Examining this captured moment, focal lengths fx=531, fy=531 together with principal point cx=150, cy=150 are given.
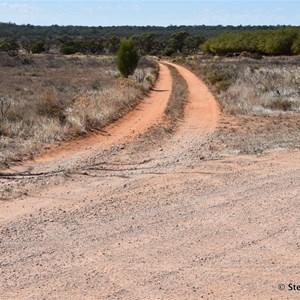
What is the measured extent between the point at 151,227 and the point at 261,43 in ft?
258

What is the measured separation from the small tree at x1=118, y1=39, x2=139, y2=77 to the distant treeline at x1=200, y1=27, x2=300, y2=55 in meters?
48.6

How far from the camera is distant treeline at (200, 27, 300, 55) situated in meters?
76.4

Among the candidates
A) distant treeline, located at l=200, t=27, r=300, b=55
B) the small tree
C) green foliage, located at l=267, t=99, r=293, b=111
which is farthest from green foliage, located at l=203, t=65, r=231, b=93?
distant treeline, located at l=200, t=27, r=300, b=55

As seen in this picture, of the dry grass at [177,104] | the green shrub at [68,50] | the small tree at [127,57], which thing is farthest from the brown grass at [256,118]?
the green shrub at [68,50]

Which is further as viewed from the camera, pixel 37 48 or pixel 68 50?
pixel 37 48

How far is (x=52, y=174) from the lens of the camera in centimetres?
895

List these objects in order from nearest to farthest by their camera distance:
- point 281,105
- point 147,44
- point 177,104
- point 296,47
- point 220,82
→ point 281,105 → point 177,104 → point 220,82 → point 296,47 → point 147,44

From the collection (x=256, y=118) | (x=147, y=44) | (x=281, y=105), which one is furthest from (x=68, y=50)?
(x=256, y=118)

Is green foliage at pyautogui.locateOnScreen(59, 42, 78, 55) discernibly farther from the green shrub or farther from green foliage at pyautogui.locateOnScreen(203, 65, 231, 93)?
green foliage at pyautogui.locateOnScreen(203, 65, 231, 93)

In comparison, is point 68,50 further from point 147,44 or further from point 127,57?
point 127,57

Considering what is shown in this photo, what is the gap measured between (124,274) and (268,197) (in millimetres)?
3170

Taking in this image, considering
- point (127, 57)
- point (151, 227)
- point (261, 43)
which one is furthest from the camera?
point (261, 43)

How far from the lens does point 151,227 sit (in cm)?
663

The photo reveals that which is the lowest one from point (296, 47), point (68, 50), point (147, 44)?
point (68, 50)
